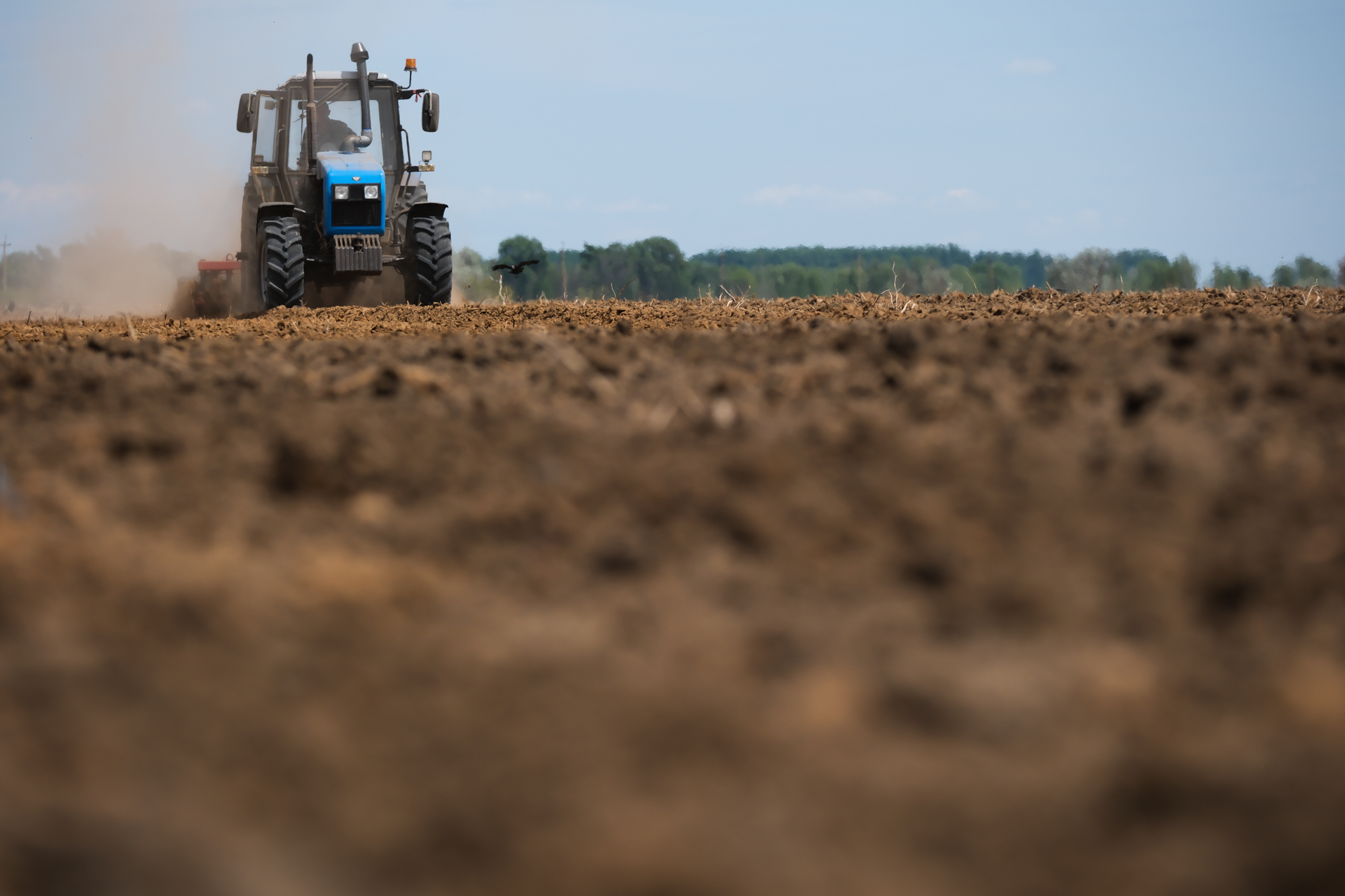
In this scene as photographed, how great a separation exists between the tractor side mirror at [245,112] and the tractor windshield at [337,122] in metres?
0.43

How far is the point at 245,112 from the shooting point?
12.5 meters

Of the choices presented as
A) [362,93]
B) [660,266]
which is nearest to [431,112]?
[362,93]

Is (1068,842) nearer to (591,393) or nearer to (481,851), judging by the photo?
(481,851)

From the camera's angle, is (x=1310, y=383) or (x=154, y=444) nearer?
(x=154, y=444)

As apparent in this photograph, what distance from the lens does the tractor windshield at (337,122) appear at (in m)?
12.8

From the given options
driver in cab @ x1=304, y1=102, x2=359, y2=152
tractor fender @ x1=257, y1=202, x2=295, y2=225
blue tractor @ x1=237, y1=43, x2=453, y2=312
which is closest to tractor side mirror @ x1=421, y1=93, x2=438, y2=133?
blue tractor @ x1=237, y1=43, x2=453, y2=312

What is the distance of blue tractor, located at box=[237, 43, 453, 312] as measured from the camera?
12180 millimetres

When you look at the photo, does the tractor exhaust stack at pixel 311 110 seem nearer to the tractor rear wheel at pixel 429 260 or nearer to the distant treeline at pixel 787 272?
the tractor rear wheel at pixel 429 260

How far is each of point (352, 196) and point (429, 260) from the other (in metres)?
1.07

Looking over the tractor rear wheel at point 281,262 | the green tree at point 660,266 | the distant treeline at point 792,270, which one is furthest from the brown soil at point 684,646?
the green tree at point 660,266

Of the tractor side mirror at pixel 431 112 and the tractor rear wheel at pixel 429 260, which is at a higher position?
the tractor side mirror at pixel 431 112

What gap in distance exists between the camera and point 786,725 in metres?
1.52

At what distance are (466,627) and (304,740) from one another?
349mm

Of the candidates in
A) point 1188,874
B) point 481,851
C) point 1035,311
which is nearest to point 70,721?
point 481,851
